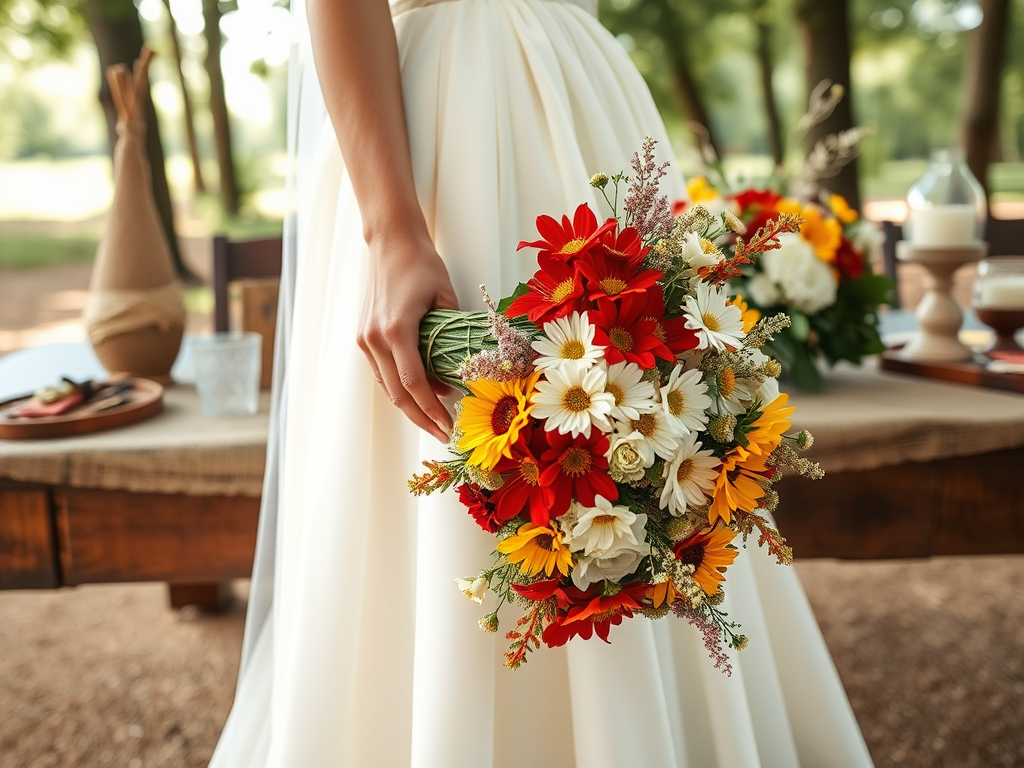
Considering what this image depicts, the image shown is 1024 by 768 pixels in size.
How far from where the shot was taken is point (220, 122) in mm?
9570

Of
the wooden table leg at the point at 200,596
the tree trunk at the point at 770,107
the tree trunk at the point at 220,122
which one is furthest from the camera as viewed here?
the tree trunk at the point at 770,107

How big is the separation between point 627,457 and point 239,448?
0.85 meters

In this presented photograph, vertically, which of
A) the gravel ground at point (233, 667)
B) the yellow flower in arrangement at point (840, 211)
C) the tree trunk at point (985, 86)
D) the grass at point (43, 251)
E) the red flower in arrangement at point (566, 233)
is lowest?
the gravel ground at point (233, 667)

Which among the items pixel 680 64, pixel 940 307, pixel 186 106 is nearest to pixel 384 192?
pixel 940 307

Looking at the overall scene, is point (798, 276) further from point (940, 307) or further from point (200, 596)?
point (200, 596)

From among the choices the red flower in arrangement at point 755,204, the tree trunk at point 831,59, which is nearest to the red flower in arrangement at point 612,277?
the red flower in arrangement at point 755,204

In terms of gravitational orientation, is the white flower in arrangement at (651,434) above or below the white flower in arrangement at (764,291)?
below

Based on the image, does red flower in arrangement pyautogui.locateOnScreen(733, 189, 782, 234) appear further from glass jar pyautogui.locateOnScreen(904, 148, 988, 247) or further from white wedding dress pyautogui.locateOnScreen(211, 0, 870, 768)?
white wedding dress pyautogui.locateOnScreen(211, 0, 870, 768)

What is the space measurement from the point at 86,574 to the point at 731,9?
7.33 metres

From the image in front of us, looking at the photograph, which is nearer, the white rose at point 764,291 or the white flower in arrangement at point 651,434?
the white flower in arrangement at point 651,434

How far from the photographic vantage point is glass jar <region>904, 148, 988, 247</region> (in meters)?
1.80

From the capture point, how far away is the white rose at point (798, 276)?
1.63m

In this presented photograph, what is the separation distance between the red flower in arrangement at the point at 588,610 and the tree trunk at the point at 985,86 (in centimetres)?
618

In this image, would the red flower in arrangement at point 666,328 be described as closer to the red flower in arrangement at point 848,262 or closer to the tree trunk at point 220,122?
the red flower in arrangement at point 848,262
